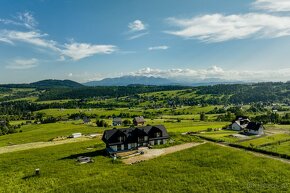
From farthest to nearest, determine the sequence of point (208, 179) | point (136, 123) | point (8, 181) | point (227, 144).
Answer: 1. point (136, 123)
2. point (227, 144)
3. point (8, 181)
4. point (208, 179)

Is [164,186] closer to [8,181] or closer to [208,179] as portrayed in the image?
[208,179]

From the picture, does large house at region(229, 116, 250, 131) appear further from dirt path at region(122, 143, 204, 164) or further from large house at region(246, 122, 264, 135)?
dirt path at region(122, 143, 204, 164)

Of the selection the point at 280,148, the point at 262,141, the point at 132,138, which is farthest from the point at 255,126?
the point at 132,138

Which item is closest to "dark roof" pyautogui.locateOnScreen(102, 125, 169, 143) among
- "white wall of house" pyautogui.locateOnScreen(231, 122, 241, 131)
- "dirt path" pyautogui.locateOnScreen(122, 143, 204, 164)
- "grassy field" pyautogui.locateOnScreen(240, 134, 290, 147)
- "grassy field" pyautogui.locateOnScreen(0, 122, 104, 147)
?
"dirt path" pyautogui.locateOnScreen(122, 143, 204, 164)

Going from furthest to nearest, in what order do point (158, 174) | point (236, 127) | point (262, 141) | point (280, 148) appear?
point (236, 127)
point (262, 141)
point (280, 148)
point (158, 174)

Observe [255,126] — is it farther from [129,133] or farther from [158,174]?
Result: [158,174]

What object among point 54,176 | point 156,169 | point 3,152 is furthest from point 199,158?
point 3,152
